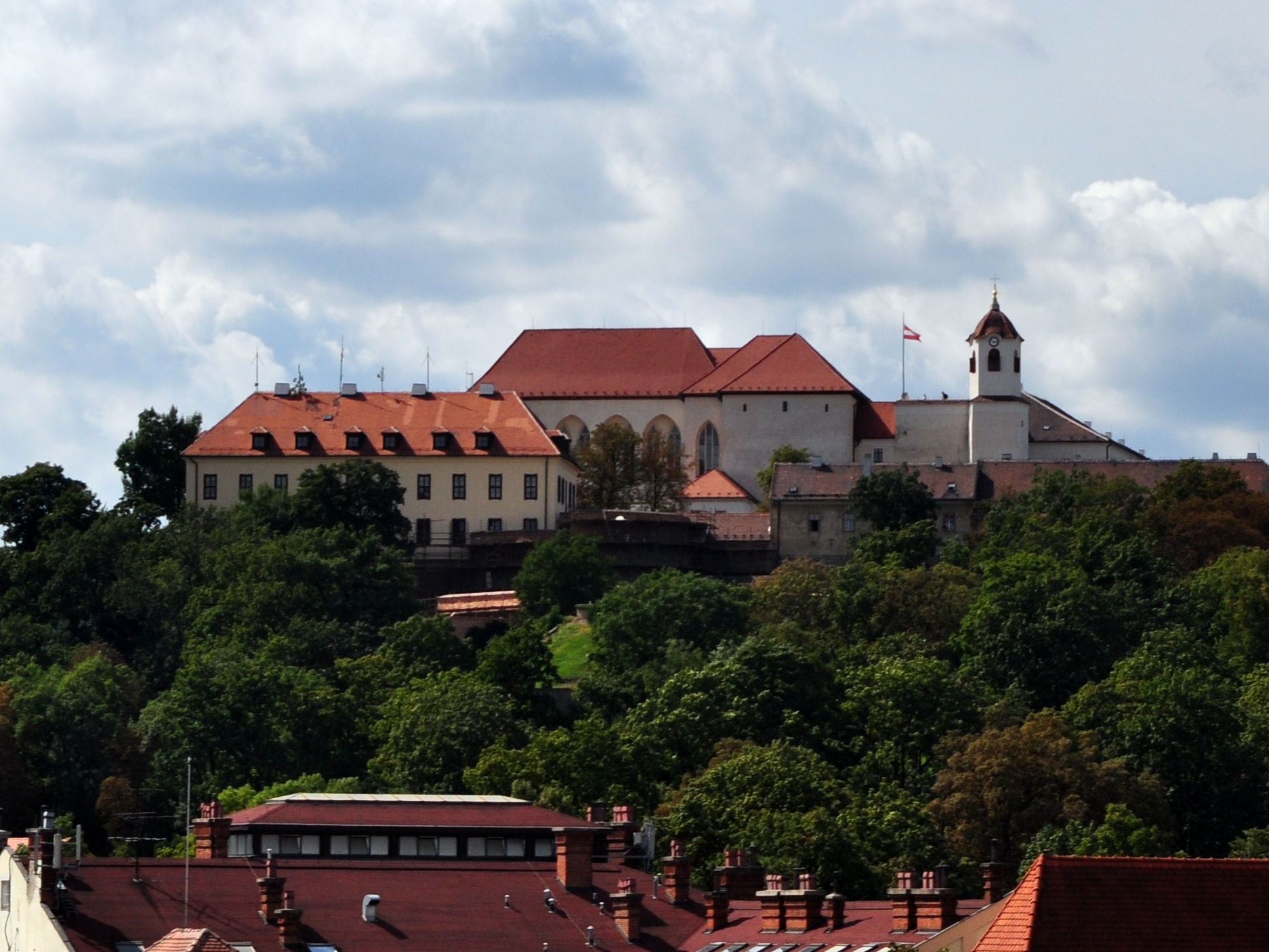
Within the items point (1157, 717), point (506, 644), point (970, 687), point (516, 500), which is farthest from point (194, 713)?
point (516, 500)

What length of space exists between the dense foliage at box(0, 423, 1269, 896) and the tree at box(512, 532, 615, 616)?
150 mm

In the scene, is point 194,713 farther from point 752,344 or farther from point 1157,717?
point 752,344

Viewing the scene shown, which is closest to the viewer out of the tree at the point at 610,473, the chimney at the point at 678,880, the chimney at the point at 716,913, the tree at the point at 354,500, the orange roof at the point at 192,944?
the orange roof at the point at 192,944

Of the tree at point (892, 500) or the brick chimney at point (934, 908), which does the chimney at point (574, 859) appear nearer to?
the brick chimney at point (934, 908)

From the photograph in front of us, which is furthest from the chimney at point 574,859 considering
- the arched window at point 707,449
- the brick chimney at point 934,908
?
the arched window at point 707,449

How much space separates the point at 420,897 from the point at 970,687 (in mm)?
48140

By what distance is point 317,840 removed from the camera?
191ft

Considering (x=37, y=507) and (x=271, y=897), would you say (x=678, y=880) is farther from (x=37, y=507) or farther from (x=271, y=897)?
(x=37, y=507)

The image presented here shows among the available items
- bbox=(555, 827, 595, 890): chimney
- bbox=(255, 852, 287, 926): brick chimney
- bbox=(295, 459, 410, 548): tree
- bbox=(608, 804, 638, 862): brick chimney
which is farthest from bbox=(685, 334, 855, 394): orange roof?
bbox=(255, 852, 287, 926): brick chimney

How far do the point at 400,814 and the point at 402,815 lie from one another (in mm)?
42

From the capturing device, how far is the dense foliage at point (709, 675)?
3216 inches

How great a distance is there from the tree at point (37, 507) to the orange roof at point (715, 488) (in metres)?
25.2

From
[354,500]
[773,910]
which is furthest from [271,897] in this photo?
[354,500]

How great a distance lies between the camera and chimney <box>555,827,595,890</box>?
54.8 m
